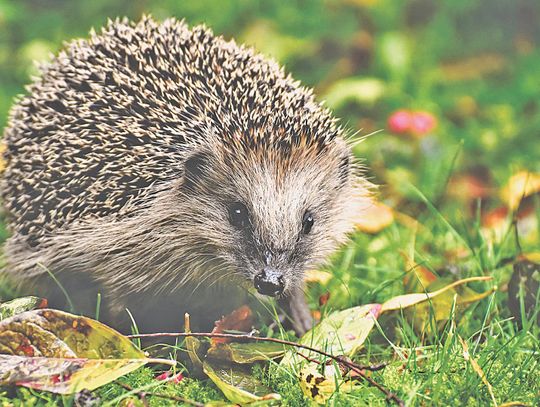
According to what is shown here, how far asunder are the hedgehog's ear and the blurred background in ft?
3.75

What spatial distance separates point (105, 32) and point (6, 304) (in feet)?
3.42

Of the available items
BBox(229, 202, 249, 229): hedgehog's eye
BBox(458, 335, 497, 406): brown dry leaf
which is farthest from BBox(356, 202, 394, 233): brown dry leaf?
BBox(458, 335, 497, 406): brown dry leaf

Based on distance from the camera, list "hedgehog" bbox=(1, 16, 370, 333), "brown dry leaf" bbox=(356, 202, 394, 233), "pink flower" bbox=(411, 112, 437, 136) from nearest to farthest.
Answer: "hedgehog" bbox=(1, 16, 370, 333)
"brown dry leaf" bbox=(356, 202, 394, 233)
"pink flower" bbox=(411, 112, 437, 136)

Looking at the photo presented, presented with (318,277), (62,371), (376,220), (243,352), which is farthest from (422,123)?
(62,371)

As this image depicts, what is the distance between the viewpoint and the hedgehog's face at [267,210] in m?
2.32

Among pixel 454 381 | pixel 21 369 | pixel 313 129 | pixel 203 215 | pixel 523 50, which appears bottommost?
pixel 454 381

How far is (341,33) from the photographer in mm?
→ 5023

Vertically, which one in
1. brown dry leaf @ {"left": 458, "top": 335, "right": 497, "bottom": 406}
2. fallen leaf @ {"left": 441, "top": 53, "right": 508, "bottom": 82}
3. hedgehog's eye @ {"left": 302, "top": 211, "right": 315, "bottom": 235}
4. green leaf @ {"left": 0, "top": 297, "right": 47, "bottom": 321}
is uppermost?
fallen leaf @ {"left": 441, "top": 53, "right": 508, "bottom": 82}

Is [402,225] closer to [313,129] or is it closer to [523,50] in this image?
[313,129]

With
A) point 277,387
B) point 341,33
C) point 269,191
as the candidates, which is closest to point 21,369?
point 277,387

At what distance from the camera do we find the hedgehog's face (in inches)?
91.2

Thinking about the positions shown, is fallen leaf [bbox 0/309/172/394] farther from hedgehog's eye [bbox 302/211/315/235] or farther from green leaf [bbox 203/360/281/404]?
hedgehog's eye [bbox 302/211/315/235]

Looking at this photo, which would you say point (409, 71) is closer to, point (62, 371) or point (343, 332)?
point (343, 332)

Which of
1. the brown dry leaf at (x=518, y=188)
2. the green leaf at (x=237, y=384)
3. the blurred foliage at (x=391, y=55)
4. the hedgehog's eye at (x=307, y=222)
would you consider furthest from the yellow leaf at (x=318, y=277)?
the blurred foliage at (x=391, y=55)
